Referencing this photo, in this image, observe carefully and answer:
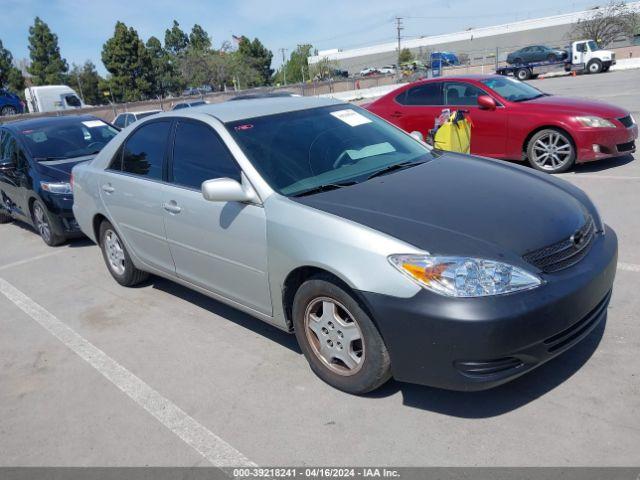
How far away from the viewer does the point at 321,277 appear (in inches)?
120

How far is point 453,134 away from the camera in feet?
23.4

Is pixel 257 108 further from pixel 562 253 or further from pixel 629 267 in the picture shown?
pixel 629 267

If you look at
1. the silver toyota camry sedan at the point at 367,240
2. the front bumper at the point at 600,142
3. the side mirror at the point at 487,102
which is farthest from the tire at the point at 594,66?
the silver toyota camry sedan at the point at 367,240

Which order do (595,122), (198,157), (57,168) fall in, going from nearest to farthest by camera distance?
(198,157), (57,168), (595,122)

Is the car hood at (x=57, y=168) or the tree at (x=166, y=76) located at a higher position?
the tree at (x=166, y=76)

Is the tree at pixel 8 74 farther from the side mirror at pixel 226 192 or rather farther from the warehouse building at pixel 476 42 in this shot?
the side mirror at pixel 226 192

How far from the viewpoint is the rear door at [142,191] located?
433cm

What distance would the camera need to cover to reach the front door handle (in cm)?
402

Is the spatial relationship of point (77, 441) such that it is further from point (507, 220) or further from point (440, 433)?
point (507, 220)

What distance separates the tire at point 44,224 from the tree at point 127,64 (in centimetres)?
5770

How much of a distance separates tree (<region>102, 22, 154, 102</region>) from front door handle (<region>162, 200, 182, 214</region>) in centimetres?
6151

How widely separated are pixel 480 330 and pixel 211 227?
1.97 m

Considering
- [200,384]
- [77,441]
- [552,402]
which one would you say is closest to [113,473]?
[77,441]

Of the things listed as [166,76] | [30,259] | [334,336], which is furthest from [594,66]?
[166,76]
